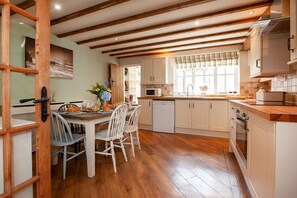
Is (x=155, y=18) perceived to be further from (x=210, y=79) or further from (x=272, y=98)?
(x=210, y=79)

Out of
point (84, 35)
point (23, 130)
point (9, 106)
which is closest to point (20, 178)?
point (23, 130)

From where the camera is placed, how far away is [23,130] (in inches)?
37.2

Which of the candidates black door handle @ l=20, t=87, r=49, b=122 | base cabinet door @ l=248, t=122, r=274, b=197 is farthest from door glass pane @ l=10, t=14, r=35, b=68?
base cabinet door @ l=248, t=122, r=274, b=197

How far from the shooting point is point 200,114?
12.4 ft

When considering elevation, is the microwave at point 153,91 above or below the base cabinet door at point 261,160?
above

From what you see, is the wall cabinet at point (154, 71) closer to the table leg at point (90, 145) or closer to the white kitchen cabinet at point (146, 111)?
the white kitchen cabinet at point (146, 111)

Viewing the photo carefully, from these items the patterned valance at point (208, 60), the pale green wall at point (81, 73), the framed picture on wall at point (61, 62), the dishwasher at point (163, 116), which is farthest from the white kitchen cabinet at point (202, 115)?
the framed picture on wall at point (61, 62)

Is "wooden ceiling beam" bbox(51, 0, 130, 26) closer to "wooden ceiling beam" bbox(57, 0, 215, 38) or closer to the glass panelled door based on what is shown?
"wooden ceiling beam" bbox(57, 0, 215, 38)

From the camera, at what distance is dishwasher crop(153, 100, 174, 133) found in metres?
4.08

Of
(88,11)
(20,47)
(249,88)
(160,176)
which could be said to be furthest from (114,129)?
(249,88)

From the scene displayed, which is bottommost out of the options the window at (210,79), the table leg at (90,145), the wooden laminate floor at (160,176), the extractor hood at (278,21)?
the wooden laminate floor at (160,176)

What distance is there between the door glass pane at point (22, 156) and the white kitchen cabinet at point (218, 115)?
345 centimetres

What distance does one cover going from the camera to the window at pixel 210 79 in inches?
167

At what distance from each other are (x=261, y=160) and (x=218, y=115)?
8.31 ft
